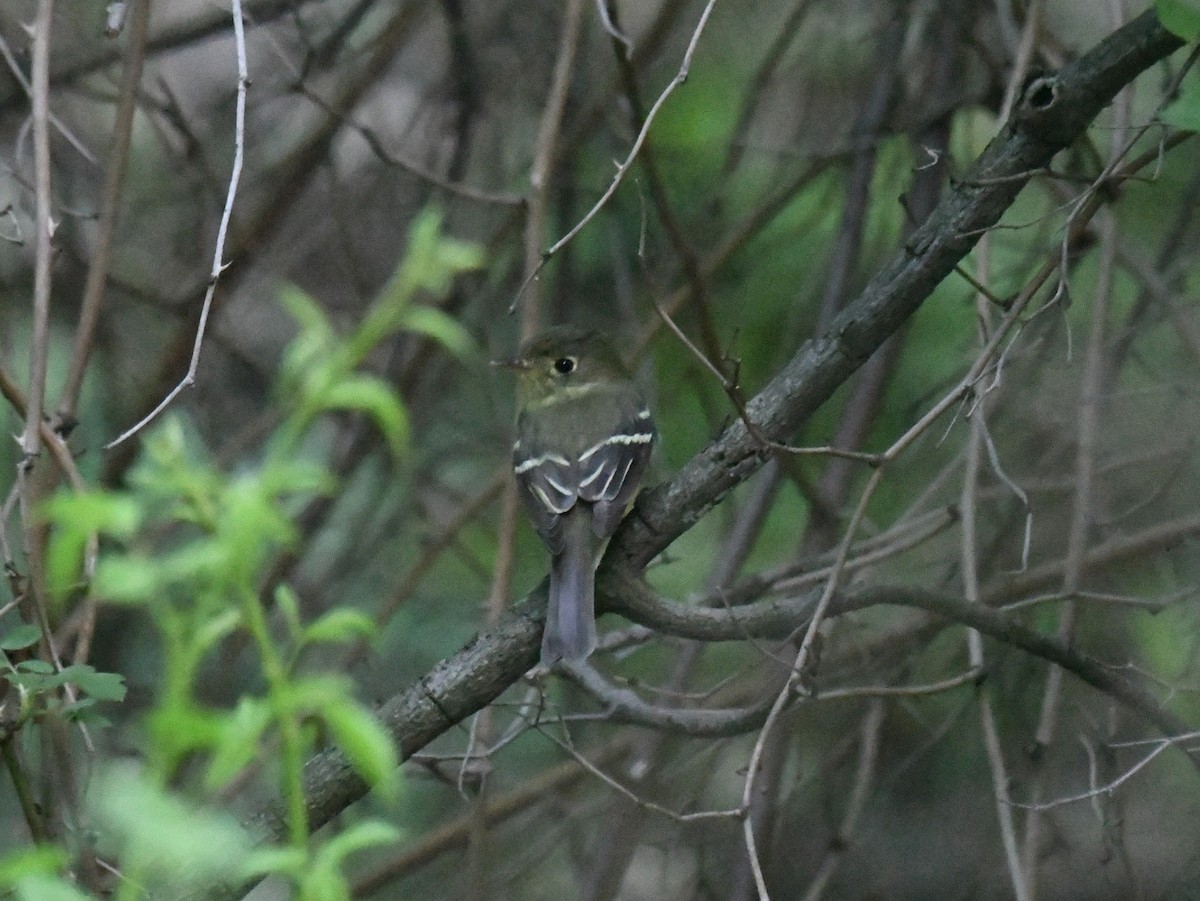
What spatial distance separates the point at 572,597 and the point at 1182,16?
4.70ft

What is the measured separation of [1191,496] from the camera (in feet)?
13.6

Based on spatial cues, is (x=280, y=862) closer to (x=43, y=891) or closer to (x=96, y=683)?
(x=43, y=891)

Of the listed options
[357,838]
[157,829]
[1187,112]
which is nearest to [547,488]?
[1187,112]

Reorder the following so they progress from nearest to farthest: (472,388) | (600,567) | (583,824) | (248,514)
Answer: (248,514) → (600,567) → (583,824) → (472,388)

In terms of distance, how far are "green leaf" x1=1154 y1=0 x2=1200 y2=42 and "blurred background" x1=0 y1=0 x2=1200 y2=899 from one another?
1519 millimetres

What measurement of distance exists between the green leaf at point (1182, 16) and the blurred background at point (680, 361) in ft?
4.98

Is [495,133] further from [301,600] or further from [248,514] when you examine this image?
[248,514]

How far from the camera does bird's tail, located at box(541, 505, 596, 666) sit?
8.79ft

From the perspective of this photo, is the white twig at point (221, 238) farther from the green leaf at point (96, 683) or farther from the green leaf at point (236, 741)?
the green leaf at point (236, 741)

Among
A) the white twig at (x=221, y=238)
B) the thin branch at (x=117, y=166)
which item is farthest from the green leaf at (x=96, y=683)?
the thin branch at (x=117, y=166)

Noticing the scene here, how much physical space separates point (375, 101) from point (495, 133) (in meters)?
0.45

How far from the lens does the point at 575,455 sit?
3.72 meters

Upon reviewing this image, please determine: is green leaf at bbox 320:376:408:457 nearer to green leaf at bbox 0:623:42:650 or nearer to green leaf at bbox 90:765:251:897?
green leaf at bbox 90:765:251:897

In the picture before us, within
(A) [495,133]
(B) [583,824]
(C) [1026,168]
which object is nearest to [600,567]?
(C) [1026,168]
